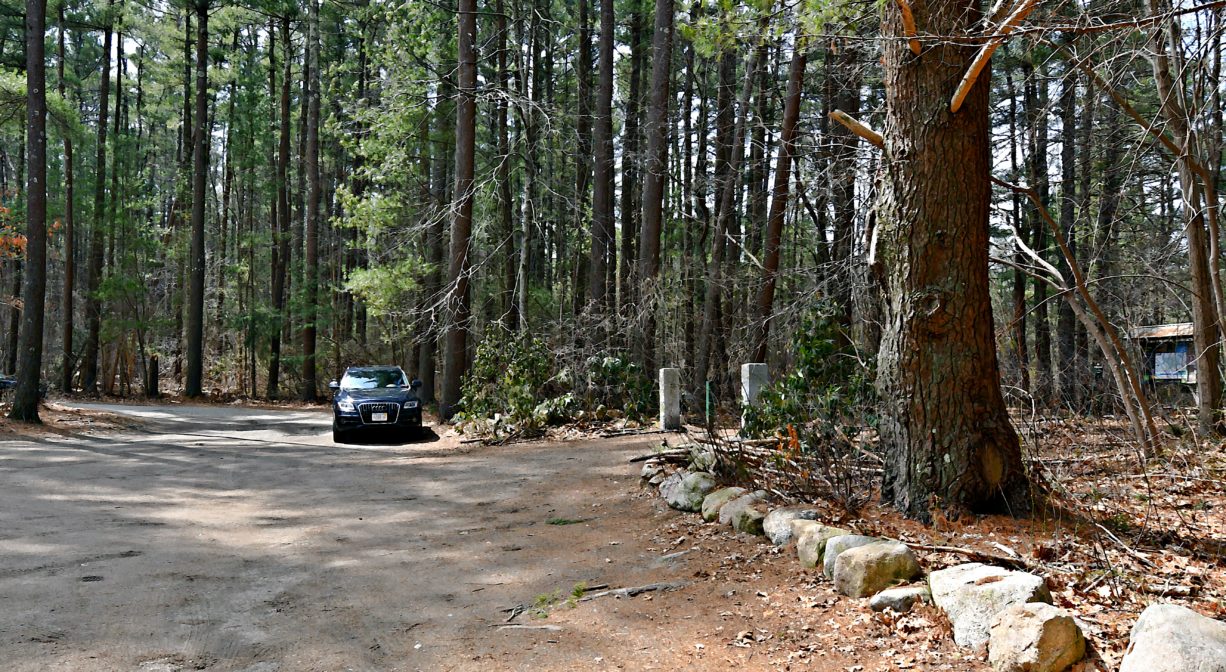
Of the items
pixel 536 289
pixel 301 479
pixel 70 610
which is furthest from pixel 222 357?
pixel 70 610

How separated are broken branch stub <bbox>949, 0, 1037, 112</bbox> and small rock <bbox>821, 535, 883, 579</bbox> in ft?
9.95

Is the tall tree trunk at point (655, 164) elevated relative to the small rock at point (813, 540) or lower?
elevated

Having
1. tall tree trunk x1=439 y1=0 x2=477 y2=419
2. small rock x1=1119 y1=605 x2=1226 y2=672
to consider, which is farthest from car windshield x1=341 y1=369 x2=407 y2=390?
small rock x1=1119 y1=605 x2=1226 y2=672

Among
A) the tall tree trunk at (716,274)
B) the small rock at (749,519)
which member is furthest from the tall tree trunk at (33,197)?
the small rock at (749,519)

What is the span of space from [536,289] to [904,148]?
801 inches

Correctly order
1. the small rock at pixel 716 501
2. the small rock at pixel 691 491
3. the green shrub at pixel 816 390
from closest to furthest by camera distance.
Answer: the small rock at pixel 716 501 < the small rock at pixel 691 491 < the green shrub at pixel 816 390

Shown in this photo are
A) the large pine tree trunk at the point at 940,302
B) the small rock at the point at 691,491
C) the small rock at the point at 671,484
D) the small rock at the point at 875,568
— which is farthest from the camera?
the small rock at the point at 671,484

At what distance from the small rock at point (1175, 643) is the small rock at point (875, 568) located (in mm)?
1404

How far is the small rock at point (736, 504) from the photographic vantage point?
21.7 ft

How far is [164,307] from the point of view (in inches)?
1535

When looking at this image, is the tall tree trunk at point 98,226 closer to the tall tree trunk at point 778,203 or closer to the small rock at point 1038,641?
the tall tree trunk at point 778,203

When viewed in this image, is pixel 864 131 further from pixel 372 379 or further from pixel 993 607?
pixel 372 379

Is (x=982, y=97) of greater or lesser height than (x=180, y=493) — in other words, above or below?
above

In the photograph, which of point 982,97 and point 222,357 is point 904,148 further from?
point 222,357
